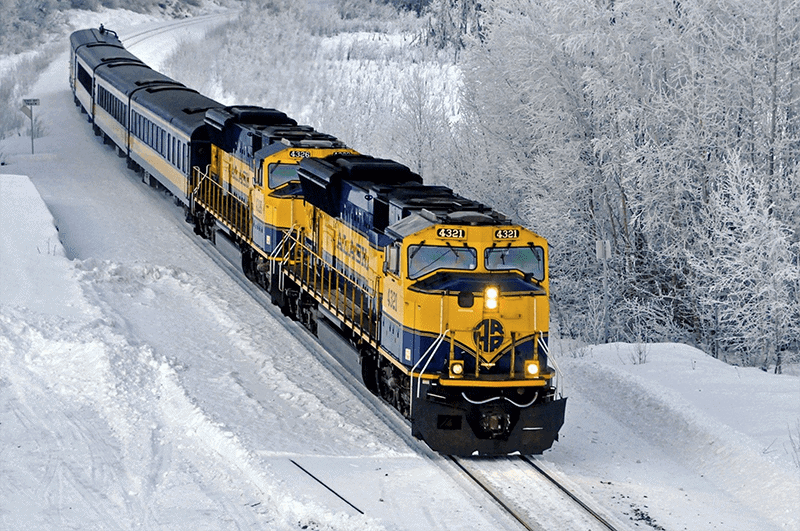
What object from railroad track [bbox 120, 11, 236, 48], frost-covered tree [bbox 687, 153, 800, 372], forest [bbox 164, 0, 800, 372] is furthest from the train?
railroad track [bbox 120, 11, 236, 48]

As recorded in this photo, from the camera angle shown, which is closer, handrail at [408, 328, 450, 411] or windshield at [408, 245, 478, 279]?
handrail at [408, 328, 450, 411]

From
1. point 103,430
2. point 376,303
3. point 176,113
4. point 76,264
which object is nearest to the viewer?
point 103,430

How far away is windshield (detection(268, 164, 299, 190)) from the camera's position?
2194 cm

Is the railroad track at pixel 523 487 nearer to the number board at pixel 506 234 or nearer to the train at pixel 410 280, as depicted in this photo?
the train at pixel 410 280

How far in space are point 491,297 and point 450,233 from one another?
3.43 ft

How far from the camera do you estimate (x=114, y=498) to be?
13062 mm

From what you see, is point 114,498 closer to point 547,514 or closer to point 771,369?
point 547,514

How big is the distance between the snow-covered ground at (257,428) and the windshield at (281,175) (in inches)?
103

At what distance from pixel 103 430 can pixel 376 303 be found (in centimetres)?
444

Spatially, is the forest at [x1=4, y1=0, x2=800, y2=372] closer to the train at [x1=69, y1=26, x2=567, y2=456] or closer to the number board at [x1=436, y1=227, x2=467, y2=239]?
the train at [x1=69, y1=26, x2=567, y2=456]

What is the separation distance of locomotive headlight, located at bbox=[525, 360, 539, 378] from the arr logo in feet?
1.61

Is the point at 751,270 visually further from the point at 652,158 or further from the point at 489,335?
the point at 489,335

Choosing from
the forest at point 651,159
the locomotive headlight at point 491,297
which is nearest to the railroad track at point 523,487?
the locomotive headlight at point 491,297

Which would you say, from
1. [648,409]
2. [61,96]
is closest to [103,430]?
[648,409]
